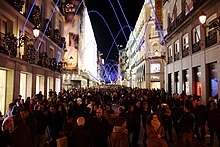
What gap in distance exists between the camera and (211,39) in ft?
63.2

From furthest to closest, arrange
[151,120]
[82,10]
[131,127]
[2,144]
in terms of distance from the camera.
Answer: [82,10] < [131,127] < [151,120] < [2,144]

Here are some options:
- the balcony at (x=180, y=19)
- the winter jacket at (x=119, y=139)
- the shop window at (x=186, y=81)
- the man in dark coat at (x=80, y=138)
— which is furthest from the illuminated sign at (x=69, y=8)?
the winter jacket at (x=119, y=139)

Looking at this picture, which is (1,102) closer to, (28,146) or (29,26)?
(29,26)

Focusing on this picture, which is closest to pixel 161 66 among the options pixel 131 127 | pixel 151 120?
pixel 131 127

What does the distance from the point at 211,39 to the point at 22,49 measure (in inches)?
558

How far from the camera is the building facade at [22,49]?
17.3 m

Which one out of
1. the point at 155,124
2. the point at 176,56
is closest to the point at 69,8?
the point at 176,56

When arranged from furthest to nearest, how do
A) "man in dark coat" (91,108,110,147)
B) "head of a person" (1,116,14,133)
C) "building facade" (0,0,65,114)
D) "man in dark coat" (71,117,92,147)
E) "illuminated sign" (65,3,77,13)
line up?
"illuminated sign" (65,3,77,13), "building facade" (0,0,65,114), "man in dark coat" (91,108,110,147), "man in dark coat" (71,117,92,147), "head of a person" (1,116,14,133)

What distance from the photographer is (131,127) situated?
33.5 ft

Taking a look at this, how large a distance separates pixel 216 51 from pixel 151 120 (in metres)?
13.9

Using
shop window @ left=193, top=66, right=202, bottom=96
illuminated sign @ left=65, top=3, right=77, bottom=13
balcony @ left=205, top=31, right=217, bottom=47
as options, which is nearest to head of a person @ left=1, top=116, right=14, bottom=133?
balcony @ left=205, top=31, right=217, bottom=47

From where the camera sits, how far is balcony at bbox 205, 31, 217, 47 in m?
18.5

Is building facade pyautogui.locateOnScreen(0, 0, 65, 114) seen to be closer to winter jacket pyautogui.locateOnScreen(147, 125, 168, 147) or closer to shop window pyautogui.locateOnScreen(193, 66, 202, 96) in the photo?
winter jacket pyautogui.locateOnScreen(147, 125, 168, 147)

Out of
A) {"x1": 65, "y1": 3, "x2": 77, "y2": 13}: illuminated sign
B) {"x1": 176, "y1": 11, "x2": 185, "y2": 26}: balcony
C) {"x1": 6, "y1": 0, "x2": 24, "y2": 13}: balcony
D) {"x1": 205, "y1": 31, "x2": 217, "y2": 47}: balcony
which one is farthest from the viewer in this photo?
{"x1": 65, "y1": 3, "x2": 77, "y2": 13}: illuminated sign
